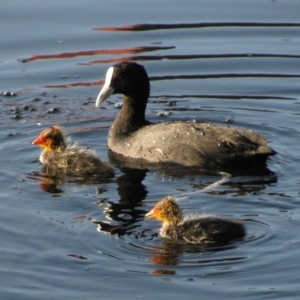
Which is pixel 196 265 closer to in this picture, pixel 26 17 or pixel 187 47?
pixel 187 47

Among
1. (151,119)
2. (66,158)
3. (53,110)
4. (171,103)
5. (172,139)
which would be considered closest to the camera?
(66,158)

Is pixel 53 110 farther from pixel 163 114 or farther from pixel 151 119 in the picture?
pixel 163 114

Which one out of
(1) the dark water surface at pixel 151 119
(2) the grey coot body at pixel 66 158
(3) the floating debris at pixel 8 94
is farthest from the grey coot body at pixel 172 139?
(3) the floating debris at pixel 8 94

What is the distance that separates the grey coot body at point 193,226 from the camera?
9.17 meters

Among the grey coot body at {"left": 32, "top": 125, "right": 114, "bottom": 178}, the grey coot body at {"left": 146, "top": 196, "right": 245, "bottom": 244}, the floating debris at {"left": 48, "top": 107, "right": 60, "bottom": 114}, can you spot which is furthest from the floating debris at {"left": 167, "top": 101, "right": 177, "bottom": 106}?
the grey coot body at {"left": 146, "top": 196, "right": 245, "bottom": 244}

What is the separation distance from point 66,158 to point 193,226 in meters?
2.72

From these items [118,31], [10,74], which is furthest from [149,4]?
[10,74]

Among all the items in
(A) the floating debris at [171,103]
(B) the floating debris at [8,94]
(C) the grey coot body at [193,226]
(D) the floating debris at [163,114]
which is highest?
(B) the floating debris at [8,94]

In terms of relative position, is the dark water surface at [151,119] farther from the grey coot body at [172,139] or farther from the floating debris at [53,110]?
the grey coot body at [172,139]

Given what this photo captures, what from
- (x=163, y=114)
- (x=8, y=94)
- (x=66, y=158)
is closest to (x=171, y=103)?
(x=163, y=114)

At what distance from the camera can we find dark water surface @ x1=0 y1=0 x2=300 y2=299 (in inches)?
336

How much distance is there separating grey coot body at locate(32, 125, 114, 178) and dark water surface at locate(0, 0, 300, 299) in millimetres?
196

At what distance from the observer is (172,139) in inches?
462

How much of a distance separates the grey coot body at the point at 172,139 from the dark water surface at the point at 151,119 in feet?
0.99
